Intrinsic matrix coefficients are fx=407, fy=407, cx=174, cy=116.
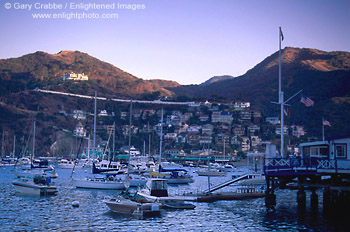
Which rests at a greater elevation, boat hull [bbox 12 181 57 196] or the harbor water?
boat hull [bbox 12 181 57 196]

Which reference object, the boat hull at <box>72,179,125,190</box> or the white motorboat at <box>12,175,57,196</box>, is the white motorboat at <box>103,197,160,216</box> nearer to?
the white motorboat at <box>12,175,57,196</box>

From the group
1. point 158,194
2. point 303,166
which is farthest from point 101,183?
point 303,166

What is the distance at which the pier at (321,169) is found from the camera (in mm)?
40531

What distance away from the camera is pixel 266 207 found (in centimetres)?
4603

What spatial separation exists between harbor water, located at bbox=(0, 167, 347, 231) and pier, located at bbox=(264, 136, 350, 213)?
1.90m

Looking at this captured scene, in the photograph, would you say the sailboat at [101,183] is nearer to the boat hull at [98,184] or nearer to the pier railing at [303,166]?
the boat hull at [98,184]

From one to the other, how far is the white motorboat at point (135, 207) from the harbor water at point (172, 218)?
2.23 ft

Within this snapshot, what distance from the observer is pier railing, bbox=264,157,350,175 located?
40094 mm

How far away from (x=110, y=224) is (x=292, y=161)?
19.8 meters

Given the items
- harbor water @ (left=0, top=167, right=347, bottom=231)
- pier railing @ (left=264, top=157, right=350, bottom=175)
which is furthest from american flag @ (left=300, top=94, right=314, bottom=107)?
harbor water @ (left=0, top=167, right=347, bottom=231)

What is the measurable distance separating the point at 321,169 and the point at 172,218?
1564 cm

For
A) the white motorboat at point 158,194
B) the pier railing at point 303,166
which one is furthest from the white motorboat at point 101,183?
the pier railing at point 303,166

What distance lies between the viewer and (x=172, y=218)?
40.3 meters

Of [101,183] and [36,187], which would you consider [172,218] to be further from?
[101,183]
